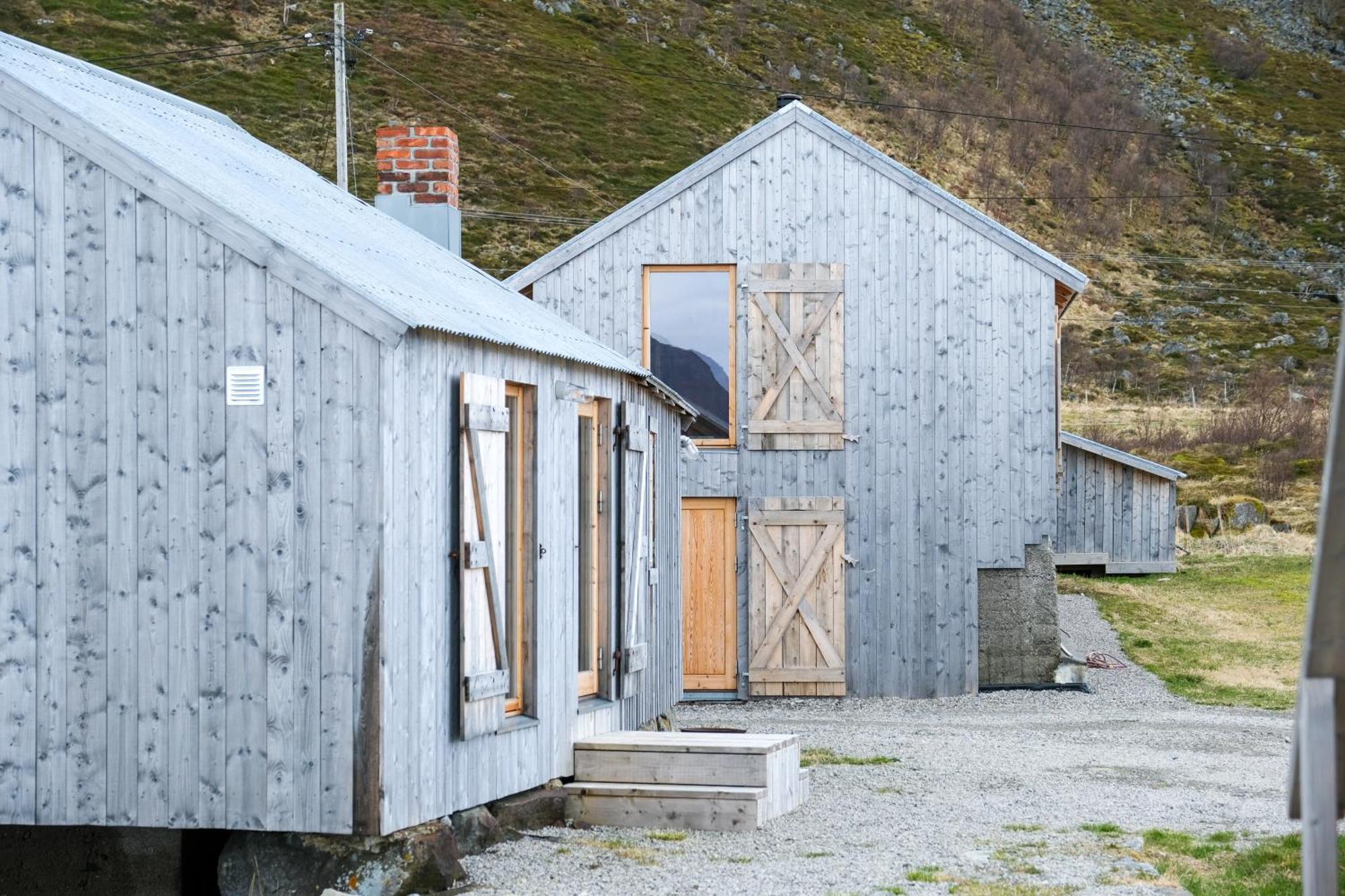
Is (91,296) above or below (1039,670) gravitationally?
above

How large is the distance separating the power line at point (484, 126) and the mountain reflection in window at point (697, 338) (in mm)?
40255

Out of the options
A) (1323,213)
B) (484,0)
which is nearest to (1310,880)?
(484,0)

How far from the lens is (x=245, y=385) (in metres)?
7.80

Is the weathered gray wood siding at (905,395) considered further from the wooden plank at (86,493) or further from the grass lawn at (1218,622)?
the wooden plank at (86,493)

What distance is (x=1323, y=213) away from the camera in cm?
7325

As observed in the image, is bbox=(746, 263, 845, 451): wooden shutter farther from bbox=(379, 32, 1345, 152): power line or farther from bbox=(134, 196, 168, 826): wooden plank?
bbox=(379, 32, 1345, 152): power line

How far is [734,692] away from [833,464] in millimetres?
2584

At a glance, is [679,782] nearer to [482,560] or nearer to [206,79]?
[482,560]

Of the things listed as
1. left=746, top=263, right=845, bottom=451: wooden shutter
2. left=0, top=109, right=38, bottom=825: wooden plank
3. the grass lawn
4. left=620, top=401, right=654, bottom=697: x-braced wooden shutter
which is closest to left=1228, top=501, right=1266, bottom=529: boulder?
the grass lawn

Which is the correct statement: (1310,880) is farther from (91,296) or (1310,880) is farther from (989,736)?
(989,736)

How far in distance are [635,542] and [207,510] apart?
4377 millimetres

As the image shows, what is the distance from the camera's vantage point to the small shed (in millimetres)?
26172

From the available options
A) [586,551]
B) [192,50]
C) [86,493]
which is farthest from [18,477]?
[192,50]

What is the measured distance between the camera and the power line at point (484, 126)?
57.5 m
